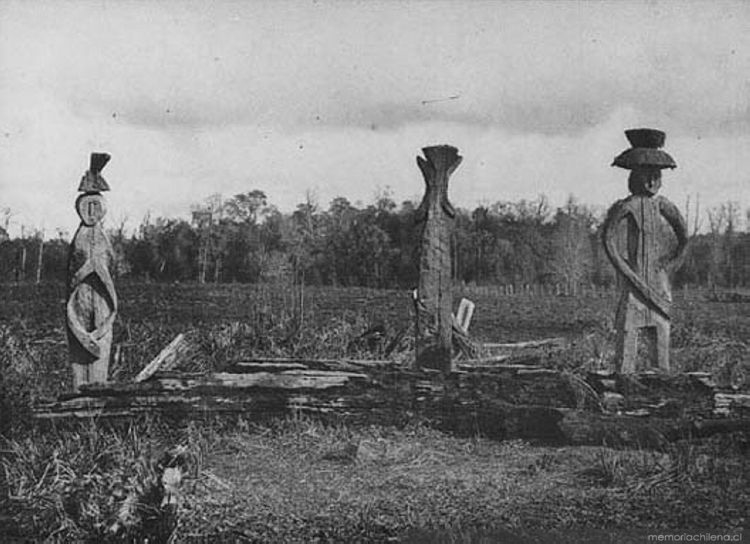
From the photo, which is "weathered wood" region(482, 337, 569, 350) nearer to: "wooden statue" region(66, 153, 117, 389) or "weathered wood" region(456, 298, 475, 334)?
"weathered wood" region(456, 298, 475, 334)

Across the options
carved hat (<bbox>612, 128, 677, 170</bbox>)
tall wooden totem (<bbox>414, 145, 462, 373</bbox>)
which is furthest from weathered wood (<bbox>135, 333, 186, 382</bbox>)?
carved hat (<bbox>612, 128, 677, 170</bbox>)

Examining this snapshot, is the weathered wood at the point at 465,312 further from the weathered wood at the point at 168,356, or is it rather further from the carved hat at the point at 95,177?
the carved hat at the point at 95,177

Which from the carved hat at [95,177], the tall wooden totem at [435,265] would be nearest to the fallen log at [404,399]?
the tall wooden totem at [435,265]

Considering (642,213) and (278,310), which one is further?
(278,310)

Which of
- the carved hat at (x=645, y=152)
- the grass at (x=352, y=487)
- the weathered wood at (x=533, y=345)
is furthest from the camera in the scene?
the weathered wood at (x=533, y=345)

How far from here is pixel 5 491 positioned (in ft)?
21.9

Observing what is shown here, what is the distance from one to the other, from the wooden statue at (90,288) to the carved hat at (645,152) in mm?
5563

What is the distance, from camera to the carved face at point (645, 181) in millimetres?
9359

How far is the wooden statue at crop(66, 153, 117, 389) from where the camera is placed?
8.73 meters

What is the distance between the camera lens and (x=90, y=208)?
878 centimetres


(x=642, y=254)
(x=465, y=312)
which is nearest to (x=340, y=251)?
(x=465, y=312)

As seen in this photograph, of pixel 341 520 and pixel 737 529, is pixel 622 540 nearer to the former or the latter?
pixel 737 529

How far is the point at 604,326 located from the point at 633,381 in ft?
30.0

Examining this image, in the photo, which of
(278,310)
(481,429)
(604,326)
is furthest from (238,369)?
(604,326)
